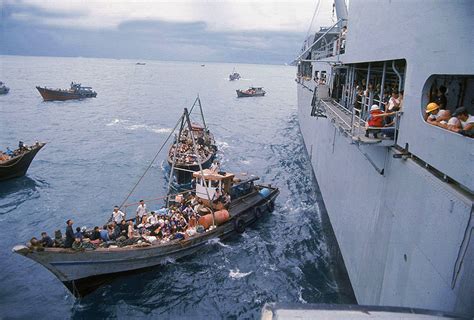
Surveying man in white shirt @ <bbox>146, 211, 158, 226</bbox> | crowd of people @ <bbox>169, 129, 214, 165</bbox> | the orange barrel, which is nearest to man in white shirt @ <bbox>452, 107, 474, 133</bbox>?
the orange barrel

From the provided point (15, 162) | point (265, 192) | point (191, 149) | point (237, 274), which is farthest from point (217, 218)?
point (15, 162)

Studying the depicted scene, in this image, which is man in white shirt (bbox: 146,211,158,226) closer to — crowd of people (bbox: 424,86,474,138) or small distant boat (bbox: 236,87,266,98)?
crowd of people (bbox: 424,86,474,138)

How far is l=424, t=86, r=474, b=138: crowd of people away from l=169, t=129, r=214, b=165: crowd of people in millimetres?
19452

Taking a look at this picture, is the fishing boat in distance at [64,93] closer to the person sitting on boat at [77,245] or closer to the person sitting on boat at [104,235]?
the person sitting on boat at [104,235]

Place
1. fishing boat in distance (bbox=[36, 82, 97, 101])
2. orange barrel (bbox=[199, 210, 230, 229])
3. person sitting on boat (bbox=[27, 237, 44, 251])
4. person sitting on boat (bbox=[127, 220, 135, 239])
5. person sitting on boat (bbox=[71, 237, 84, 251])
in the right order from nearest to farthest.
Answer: person sitting on boat (bbox=[27, 237, 44, 251])
person sitting on boat (bbox=[71, 237, 84, 251])
person sitting on boat (bbox=[127, 220, 135, 239])
orange barrel (bbox=[199, 210, 230, 229])
fishing boat in distance (bbox=[36, 82, 97, 101])

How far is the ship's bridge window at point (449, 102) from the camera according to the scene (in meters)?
7.25

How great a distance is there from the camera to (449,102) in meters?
9.38

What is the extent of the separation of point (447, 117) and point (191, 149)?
26.2 meters

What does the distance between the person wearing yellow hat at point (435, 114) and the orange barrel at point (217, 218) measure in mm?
12517

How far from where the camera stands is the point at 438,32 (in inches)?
297

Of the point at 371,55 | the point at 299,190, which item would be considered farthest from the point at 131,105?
the point at 371,55

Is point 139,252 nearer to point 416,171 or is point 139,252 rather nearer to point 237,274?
point 237,274

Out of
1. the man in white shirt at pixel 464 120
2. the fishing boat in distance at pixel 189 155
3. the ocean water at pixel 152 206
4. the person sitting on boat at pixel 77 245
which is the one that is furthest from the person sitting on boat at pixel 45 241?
the man in white shirt at pixel 464 120

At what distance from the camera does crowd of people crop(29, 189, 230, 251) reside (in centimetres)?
1429
